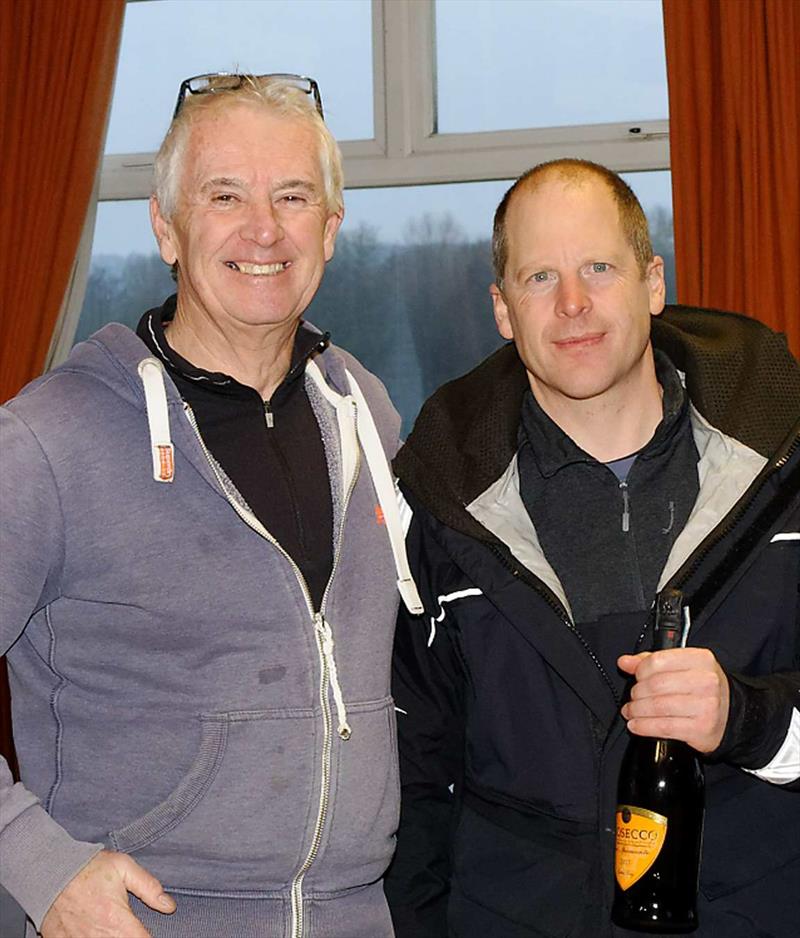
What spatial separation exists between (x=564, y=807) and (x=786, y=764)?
31 cm

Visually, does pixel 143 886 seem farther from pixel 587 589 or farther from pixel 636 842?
pixel 587 589

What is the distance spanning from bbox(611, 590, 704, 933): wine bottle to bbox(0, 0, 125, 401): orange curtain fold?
295 cm

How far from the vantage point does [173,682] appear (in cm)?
171

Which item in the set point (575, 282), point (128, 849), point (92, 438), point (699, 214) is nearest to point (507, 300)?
point (575, 282)

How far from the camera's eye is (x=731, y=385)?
2008 mm

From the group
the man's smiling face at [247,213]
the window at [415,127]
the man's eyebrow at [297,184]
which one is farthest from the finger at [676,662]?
the window at [415,127]

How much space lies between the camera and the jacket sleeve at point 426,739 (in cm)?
199

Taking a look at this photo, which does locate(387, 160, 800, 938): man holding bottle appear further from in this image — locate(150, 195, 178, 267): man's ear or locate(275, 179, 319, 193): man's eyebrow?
locate(150, 195, 178, 267): man's ear

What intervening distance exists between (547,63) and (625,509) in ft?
8.67

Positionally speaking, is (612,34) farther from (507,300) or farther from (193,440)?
(193,440)

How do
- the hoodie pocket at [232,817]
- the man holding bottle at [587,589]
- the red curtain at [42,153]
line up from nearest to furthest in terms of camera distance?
the hoodie pocket at [232,817]
the man holding bottle at [587,589]
the red curtain at [42,153]

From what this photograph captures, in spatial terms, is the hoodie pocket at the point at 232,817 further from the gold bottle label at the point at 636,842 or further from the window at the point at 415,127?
the window at the point at 415,127

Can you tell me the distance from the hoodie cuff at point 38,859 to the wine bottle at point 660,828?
0.68 metres

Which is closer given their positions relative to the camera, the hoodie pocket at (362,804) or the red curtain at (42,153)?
the hoodie pocket at (362,804)
